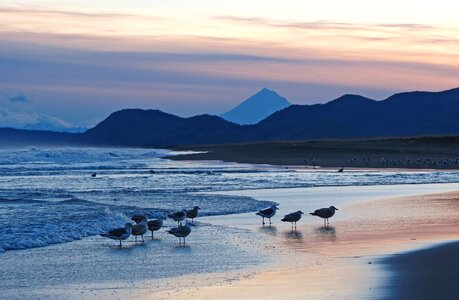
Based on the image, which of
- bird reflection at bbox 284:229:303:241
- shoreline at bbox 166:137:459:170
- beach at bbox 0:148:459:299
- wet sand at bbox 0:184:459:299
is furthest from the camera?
shoreline at bbox 166:137:459:170

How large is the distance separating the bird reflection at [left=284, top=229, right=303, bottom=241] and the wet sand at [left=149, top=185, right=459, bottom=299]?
0.01 metres

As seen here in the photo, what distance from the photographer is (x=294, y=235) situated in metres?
16.7

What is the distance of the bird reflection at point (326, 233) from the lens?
52.4 ft

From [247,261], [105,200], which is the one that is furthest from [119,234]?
[105,200]

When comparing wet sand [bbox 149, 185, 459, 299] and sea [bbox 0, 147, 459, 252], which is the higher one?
sea [bbox 0, 147, 459, 252]

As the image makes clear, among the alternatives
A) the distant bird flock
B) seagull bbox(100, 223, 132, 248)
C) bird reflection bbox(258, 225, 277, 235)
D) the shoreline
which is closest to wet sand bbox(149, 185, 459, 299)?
bird reflection bbox(258, 225, 277, 235)

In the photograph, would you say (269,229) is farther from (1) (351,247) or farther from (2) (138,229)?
(1) (351,247)

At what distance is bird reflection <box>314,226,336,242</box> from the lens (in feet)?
52.4

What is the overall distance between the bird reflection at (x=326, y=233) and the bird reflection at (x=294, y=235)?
1.12ft

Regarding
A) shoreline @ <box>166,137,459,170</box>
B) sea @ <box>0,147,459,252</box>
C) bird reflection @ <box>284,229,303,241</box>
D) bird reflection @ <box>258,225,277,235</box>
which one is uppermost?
shoreline @ <box>166,137,459,170</box>

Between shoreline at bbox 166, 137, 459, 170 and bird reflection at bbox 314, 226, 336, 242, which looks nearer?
bird reflection at bbox 314, 226, 336, 242

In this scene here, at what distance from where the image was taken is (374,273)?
11.7 meters

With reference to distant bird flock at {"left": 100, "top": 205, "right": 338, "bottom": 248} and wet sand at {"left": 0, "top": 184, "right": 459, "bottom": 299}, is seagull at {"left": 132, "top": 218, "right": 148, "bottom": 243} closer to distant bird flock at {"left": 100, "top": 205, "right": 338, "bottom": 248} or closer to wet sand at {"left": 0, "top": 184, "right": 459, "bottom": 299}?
distant bird flock at {"left": 100, "top": 205, "right": 338, "bottom": 248}

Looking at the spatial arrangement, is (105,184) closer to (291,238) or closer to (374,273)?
(291,238)
